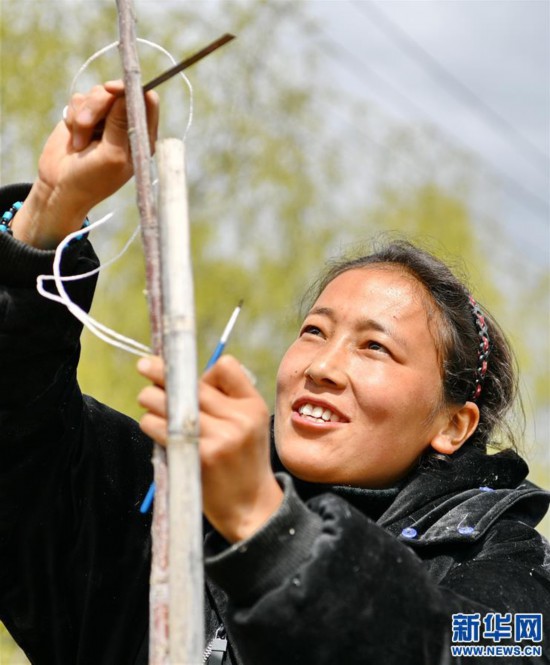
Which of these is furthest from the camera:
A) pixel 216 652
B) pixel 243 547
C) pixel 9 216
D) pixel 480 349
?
pixel 480 349

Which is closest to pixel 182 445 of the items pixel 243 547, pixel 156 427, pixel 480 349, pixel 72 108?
pixel 156 427

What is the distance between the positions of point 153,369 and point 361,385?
0.78 meters

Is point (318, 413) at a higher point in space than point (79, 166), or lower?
lower

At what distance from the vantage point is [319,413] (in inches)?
71.6

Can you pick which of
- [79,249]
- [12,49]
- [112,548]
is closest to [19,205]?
[79,249]

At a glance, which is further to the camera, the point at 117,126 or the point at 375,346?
the point at 375,346

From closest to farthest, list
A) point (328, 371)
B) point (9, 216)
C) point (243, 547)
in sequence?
point (243, 547)
point (9, 216)
point (328, 371)

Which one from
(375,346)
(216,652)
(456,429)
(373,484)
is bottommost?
(216,652)

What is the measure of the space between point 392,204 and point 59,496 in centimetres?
995

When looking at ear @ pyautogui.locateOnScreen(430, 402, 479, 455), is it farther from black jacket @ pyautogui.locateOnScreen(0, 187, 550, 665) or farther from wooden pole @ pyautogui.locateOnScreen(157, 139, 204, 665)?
wooden pole @ pyautogui.locateOnScreen(157, 139, 204, 665)

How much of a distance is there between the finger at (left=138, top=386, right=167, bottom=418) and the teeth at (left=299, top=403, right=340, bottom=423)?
717mm

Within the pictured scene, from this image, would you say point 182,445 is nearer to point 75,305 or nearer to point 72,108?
point 75,305

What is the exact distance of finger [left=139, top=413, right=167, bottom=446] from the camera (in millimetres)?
1117

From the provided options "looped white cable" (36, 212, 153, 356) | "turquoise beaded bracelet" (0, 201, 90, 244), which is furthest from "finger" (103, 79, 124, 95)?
"turquoise beaded bracelet" (0, 201, 90, 244)
